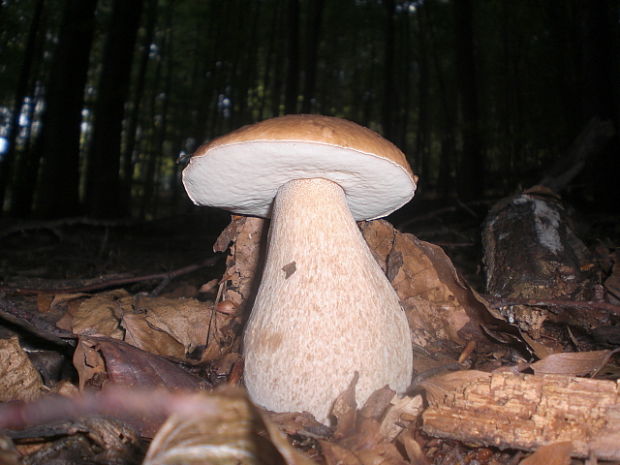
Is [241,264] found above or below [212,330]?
above

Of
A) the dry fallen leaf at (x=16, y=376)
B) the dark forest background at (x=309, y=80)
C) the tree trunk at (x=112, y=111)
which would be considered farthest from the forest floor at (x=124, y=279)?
the dark forest background at (x=309, y=80)

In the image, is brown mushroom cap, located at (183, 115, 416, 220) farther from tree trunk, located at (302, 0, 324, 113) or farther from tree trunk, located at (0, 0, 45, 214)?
tree trunk, located at (0, 0, 45, 214)

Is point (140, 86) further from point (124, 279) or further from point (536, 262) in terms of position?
point (536, 262)

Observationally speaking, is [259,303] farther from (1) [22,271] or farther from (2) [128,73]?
(2) [128,73]

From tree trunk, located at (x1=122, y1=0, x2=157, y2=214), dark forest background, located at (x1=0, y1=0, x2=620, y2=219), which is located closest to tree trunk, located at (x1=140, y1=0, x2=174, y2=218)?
dark forest background, located at (x1=0, y1=0, x2=620, y2=219)

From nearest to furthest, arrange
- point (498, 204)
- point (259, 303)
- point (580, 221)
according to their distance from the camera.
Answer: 1. point (259, 303)
2. point (498, 204)
3. point (580, 221)

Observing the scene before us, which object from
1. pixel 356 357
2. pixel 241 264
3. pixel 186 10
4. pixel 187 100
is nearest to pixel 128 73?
pixel 241 264
